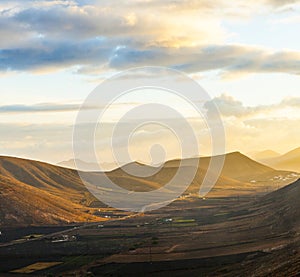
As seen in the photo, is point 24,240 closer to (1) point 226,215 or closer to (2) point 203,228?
(2) point 203,228

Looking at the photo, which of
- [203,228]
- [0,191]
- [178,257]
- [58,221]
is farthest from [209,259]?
[0,191]

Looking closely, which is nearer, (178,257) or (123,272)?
(123,272)

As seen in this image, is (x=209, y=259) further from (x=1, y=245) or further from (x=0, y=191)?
(x=0, y=191)

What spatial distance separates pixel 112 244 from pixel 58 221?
58.3 m

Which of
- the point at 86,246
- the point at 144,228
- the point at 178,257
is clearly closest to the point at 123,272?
the point at 178,257

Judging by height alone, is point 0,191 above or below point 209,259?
above

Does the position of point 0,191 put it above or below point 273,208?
above

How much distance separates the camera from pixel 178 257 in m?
102

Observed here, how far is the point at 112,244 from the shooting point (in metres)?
128

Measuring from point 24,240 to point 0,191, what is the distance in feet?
200

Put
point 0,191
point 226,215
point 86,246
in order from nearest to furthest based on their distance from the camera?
point 86,246 → point 226,215 → point 0,191

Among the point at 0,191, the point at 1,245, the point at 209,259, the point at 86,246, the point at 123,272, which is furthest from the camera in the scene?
the point at 0,191

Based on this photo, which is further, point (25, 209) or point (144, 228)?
point (25, 209)

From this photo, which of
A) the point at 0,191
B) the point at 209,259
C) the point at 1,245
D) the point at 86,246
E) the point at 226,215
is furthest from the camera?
the point at 0,191
